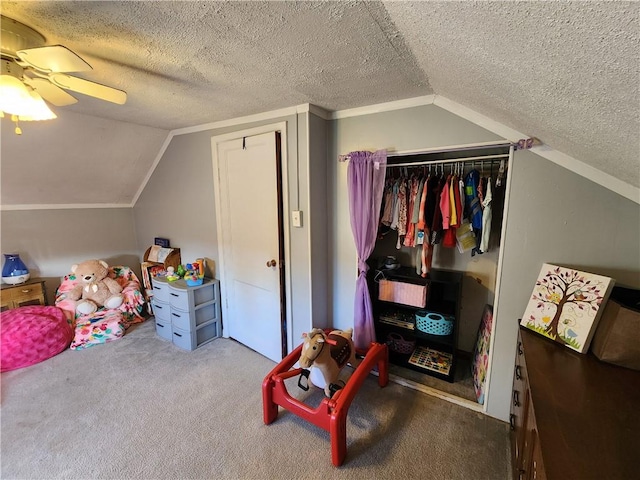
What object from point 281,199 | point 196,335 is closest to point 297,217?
point 281,199

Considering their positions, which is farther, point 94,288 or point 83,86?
point 94,288

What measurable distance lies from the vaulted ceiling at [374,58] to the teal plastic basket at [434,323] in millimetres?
1375

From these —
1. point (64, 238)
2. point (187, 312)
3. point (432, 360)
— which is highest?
point (64, 238)

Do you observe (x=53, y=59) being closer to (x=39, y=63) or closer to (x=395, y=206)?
(x=39, y=63)

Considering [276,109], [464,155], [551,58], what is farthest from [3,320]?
[464,155]

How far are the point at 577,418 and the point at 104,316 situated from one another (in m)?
3.85

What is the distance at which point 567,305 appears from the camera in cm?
139

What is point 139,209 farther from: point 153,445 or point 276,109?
point 153,445

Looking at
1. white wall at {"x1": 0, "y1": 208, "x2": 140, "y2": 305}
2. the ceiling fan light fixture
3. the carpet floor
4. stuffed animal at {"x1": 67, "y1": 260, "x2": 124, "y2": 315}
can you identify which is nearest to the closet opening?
the carpet floor

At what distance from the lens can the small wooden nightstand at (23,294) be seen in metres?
2.77

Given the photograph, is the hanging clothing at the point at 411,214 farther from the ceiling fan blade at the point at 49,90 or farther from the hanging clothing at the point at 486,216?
the ceiling fan blade at the point at 49,90

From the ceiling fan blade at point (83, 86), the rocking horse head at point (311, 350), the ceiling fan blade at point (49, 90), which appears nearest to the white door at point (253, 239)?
the rocking horse head at point (311, 350)

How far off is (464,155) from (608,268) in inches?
44.3

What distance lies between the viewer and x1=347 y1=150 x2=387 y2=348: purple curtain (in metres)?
2.12
